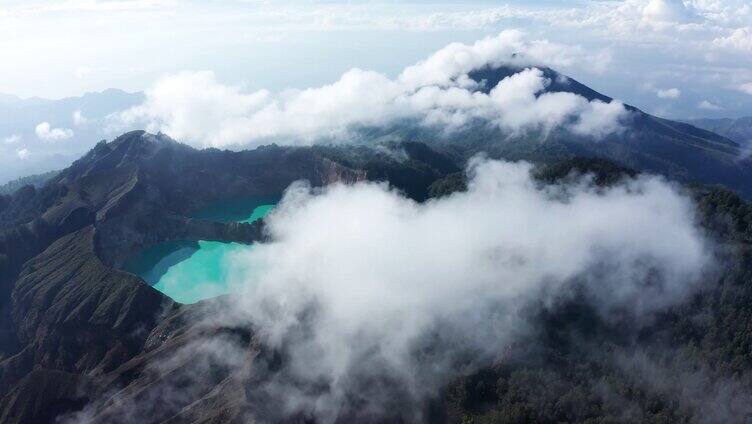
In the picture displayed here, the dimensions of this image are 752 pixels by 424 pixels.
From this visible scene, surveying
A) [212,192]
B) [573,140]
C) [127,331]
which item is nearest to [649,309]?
[127,331]

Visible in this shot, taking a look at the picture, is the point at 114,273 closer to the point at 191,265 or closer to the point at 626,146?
the point at 191,265

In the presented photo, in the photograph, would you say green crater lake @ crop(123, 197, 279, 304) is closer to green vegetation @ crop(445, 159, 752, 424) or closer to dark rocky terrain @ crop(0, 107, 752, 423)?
dark rocky terrain @ crop(0, 107, 752, 423)

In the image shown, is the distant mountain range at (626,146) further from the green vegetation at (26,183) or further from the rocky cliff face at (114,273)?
the green vegetation at (26,183)

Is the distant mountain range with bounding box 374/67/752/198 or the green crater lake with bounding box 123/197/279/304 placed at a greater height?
the distant mountain range with bounding box 374/67/752/198

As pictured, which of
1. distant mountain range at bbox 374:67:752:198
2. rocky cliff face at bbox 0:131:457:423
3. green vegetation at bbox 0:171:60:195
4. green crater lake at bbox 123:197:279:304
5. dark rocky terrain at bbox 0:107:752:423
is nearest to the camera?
dark rocky terrain at bbox 0:107:752:423

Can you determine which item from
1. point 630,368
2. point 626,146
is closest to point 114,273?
point 630,368

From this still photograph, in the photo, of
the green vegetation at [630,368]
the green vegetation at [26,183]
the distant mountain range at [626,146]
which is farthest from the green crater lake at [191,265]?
the distant mountain range at [626,146]

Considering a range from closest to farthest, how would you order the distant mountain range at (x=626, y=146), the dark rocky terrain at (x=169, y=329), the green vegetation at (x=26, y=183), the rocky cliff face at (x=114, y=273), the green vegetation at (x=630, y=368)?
the green vegetation at (x=630, y=368), the dark rocky terrain at (x=169, y=329), the rocky cliff face at (x=114, y=273), the green vegetation at (x=26, y=183), the distant mountain range at (x=626, y=146)

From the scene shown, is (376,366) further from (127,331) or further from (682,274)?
(682,274)

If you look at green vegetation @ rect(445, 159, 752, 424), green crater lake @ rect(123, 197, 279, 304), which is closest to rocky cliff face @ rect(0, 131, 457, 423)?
green crater lake @ rect(123, 197, 279, 304)

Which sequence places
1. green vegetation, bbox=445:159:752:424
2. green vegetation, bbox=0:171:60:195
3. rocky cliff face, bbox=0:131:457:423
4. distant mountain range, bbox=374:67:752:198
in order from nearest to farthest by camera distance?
1. green vegetation, bbox=445:159:752:424
2. rocky cliff face, bbox=0:131:457:423
3. green vegetation, bbox=0:171:60:195
4. distant mountain range, bbox=374:67:752:198
